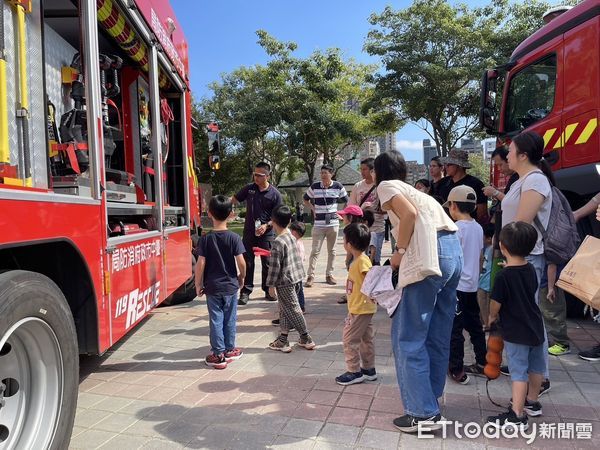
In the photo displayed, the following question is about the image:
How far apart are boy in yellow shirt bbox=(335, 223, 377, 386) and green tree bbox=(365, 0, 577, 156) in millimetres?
14289

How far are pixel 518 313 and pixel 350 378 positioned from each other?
4.13ft

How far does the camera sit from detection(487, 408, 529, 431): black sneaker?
2.65m

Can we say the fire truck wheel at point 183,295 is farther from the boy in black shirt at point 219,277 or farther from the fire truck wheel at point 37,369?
the fire truck wheel at point 37,369

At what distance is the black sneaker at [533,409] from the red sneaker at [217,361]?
2171 mm

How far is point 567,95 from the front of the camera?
4445mm

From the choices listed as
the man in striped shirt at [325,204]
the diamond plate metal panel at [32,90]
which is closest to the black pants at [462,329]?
the diamond plate metal panel at [32,90]

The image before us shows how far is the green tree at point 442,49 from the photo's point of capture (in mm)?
16172

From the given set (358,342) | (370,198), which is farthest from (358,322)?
(370,198)

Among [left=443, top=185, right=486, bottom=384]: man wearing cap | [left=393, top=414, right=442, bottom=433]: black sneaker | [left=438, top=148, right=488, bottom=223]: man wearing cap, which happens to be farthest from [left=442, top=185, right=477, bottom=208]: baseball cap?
[left=393, top=414, right=442, bottom=433]: black sneaker

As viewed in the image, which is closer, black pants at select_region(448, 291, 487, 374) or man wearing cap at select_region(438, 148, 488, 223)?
black pants at select_region(448, 291, 487, 374)

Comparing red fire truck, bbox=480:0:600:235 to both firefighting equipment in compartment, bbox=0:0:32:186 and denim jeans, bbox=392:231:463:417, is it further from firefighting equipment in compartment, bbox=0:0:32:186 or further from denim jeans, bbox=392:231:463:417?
firefighting equipment in compartment, bbox=0:0:32:186

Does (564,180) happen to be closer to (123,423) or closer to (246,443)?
(246,443)

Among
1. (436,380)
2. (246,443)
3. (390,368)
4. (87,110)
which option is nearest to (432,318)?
(436,380)

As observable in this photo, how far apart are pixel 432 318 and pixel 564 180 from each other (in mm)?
2412
